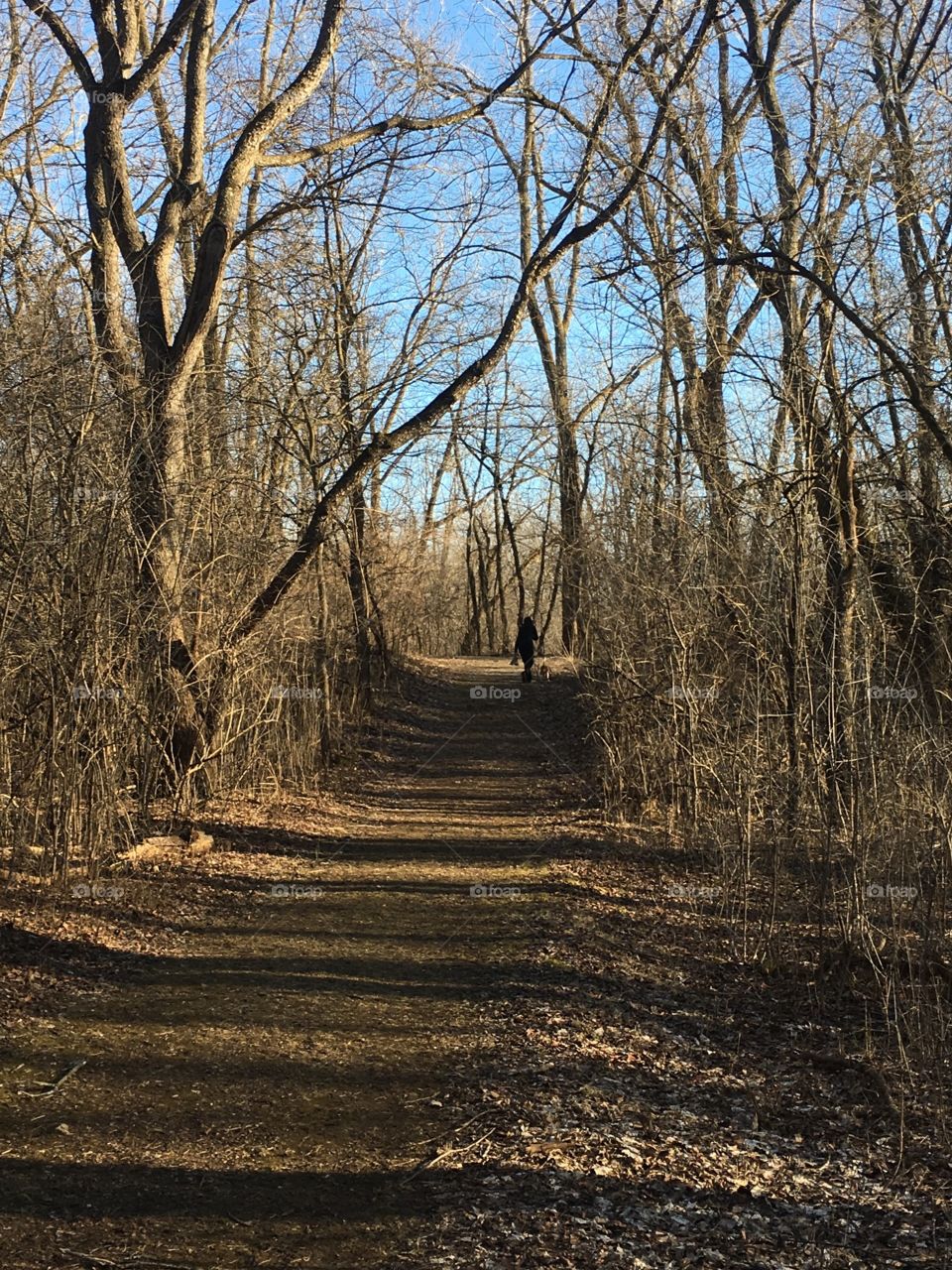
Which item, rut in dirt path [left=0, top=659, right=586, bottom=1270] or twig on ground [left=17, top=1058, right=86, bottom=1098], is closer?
rut in dirt path [left=0, top=659, right=586, bottom=1270]

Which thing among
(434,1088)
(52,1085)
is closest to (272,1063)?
(434,1088)

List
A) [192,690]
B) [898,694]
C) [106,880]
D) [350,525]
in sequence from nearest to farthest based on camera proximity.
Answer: [898,694], [106,880], [192,690], [350,525]

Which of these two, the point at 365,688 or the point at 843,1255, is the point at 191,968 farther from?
the point at 365,688

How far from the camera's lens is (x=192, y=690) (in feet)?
30.5

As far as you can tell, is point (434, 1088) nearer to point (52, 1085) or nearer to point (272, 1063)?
point (272, 1063)

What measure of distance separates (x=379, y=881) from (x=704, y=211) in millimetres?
6574

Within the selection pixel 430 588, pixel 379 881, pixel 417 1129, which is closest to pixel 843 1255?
pixel 417 1129

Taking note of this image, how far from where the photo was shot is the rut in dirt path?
3574 mm

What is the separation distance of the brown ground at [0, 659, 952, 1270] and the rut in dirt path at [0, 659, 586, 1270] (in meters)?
0.02

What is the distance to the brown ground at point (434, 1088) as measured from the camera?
144 inches

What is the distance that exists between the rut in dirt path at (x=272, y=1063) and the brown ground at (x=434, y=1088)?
0.02m

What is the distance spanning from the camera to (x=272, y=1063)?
16.1ft

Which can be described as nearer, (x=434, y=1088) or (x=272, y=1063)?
(x=434, y=1088)

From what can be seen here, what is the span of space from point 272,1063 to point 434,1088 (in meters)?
0.76
